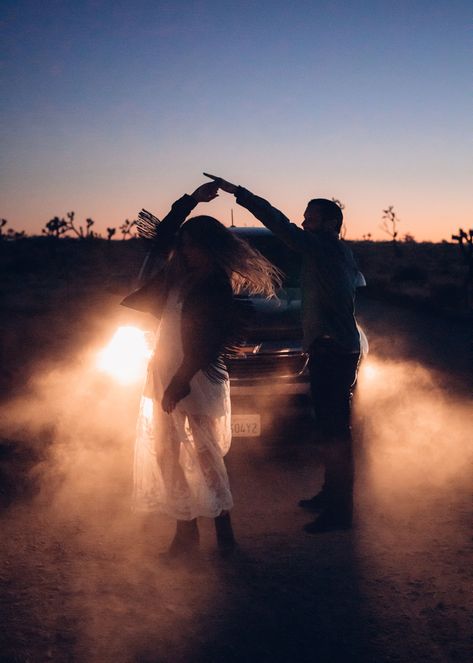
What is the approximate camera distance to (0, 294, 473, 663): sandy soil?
283 cm

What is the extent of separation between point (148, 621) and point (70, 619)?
383 mm

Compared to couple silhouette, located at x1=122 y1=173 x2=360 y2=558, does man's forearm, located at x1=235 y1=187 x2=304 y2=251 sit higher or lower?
higher

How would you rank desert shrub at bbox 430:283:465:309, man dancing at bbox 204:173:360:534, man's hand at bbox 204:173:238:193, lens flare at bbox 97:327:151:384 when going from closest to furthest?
man's hand at bbox 204:173:238:193 < man dancing at bbox 204:173:360:534 < lens flare at bbox 97:327:151:384 < desert shrub at bbox 430:283:465:309

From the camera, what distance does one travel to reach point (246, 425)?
4.75 m

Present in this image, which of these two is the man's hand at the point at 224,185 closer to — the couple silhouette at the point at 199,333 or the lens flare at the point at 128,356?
the couple silhouette at the point at 199,333

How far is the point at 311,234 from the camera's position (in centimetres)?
400

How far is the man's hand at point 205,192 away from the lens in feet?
12.2

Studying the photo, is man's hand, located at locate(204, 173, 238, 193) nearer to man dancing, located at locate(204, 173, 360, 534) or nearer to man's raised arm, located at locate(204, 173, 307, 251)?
man's raised arm, located at locate(204, 173, 307, 251)

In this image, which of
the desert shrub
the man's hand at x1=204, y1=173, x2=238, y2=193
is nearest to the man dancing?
the man's hand at x1=204, y1=173, x2=238, y2=193

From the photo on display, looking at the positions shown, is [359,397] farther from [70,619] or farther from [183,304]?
[70,619]

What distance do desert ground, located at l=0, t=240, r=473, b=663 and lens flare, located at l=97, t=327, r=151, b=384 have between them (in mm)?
105

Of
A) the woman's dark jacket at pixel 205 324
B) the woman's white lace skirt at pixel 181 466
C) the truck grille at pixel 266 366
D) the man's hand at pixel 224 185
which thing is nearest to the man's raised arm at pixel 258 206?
the man's hand at pixel 224 185

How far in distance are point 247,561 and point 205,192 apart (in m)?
2.21

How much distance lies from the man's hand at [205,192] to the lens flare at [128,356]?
156 cm
